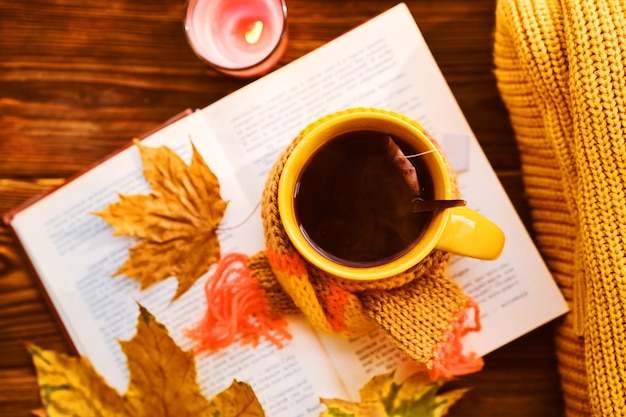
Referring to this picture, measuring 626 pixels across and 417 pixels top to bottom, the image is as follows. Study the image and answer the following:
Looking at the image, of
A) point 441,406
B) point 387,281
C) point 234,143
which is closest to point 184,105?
point 234,143

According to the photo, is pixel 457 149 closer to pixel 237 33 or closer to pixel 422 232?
pixel 422 232

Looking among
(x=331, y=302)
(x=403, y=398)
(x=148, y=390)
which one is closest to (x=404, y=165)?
(x=331, y=302)

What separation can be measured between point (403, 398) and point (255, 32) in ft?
1.47

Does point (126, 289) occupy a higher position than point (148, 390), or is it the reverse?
point (126, 289)

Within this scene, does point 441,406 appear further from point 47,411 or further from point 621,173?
point 47,411

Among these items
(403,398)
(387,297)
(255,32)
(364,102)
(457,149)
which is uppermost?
(255,32)

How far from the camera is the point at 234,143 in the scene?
716 millimetres

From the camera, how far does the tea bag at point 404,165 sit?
0.57m

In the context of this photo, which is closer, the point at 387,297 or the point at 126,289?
the point at 387,297

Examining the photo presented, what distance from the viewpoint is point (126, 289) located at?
72 centimetres

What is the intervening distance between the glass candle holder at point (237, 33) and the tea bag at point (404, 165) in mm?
189

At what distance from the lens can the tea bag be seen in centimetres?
57

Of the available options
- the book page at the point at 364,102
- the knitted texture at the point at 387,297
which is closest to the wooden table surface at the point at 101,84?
the book page at the point at 364,102

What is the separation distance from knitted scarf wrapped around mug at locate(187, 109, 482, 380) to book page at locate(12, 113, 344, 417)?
2 cm
